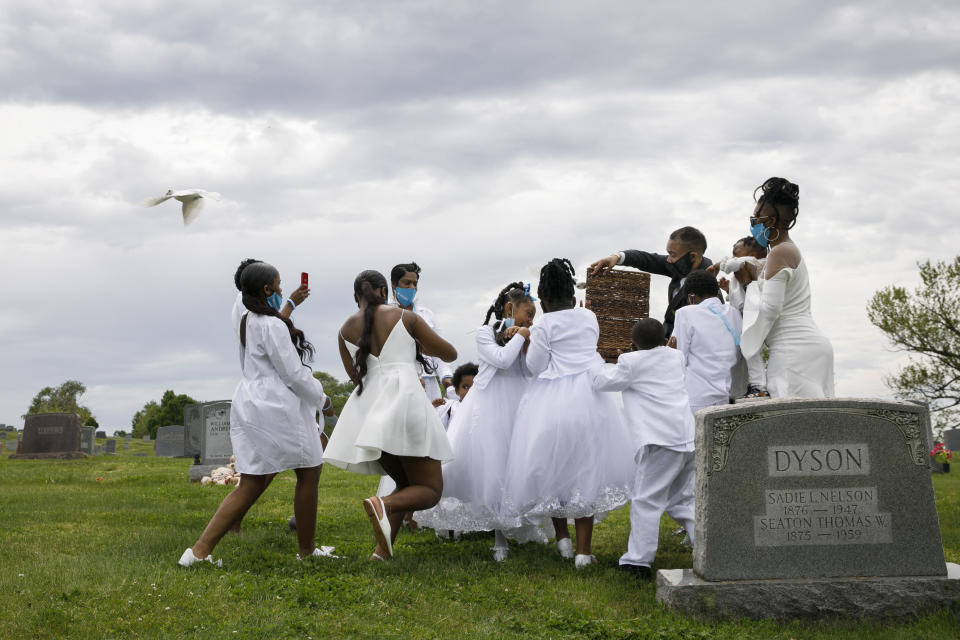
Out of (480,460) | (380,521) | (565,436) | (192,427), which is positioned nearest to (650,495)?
(565,436)

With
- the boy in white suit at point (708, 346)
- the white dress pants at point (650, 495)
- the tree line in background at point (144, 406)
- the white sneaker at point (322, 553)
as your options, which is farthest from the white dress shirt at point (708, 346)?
the tree line in background at point (144, 406)

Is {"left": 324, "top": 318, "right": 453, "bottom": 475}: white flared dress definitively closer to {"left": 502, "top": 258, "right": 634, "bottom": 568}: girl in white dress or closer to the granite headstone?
{"left": 502, "top": 258, "right": 634, "bottom": 568}: girl in white dress

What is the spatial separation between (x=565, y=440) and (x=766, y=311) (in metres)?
1.77

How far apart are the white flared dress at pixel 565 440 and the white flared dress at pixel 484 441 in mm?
122

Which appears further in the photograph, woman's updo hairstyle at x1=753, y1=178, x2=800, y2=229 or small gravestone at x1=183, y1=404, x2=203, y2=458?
small gravestone at x1=183, y1=404, x2=203, y2=458

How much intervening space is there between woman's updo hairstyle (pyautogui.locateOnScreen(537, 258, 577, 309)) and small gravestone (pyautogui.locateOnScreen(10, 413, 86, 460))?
2094 cm

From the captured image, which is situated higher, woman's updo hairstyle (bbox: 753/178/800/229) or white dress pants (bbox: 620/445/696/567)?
woman's updo hairstyle (bbox: 753/178/800/229)

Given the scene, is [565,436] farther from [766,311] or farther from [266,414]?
[266,414]

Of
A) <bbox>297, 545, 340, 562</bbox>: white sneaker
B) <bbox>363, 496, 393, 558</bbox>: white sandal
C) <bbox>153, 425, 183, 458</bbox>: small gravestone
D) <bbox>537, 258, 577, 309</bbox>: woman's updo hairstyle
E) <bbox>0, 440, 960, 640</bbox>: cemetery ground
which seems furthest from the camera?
<bbox>153, 425, 183, 458</bbox>: small gravestone

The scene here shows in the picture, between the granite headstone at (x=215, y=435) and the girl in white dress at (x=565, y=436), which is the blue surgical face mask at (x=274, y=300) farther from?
the granite headstone at (x=215, y=435)

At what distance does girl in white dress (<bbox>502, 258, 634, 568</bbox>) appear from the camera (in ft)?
21.1

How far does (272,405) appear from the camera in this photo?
631 centimetres

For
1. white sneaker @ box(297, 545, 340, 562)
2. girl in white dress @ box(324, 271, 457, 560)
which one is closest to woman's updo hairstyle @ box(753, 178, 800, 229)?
girl in white dress @ box(324, 271, 457, 560)

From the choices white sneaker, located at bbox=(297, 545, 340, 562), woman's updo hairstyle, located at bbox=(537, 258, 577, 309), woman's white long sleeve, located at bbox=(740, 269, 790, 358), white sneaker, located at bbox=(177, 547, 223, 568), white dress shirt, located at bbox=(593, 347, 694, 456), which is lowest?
white sneaker, located at bbox=(297, 545, 340, 562)
